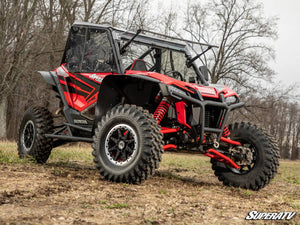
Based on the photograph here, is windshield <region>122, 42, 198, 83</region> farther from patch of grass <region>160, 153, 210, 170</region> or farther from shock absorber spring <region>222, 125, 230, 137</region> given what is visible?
patch of grass <region>160, 153, 210, 170</region>

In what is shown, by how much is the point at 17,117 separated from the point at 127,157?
30.1 metres

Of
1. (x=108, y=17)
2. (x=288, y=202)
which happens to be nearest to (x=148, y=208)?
(x=288, y=202)

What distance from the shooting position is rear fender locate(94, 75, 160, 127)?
18.3 feet

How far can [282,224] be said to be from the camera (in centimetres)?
309

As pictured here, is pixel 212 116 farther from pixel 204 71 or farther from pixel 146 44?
pixel 146 44

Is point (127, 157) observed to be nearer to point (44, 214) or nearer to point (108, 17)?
point (44, 214)

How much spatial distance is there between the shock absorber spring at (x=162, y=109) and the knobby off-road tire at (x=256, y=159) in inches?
49.6

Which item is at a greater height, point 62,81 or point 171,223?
point 62,81

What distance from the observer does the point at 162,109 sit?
212 inches

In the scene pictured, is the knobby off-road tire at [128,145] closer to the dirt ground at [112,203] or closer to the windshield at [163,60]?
the dirt ground at [112,203]

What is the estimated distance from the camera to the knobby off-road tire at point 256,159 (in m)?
A: 5.45

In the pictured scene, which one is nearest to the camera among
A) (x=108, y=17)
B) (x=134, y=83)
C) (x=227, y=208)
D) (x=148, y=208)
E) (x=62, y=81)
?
(x=148, y=208)

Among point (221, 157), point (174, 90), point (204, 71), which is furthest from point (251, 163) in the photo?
point (204, 71)

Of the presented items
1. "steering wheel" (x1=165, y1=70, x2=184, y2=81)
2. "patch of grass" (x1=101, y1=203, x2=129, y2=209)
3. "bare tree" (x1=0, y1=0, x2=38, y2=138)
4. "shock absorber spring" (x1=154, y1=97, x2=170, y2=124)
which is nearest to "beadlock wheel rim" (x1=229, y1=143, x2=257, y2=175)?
"shock absorber spring" (x1=154, y1=97, x2=170, y2=124)
